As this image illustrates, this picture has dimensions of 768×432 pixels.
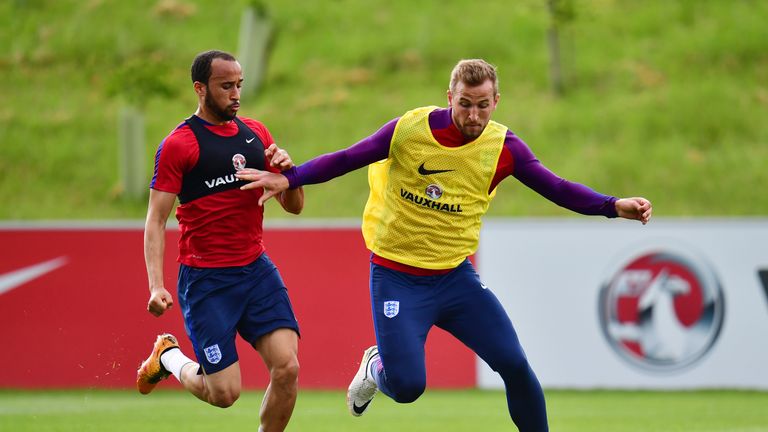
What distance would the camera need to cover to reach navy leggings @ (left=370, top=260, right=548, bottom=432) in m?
6.20

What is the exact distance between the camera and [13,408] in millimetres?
9984

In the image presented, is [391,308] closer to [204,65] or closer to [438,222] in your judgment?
[438,222]

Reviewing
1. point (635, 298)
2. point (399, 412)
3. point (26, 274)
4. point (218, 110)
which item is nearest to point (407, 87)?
point (635, 298)

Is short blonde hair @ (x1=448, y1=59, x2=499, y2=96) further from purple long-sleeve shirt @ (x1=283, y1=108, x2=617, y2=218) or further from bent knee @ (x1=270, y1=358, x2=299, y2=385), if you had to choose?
bent knee @ (x1=270, y1=358, x2=299, y2=385)

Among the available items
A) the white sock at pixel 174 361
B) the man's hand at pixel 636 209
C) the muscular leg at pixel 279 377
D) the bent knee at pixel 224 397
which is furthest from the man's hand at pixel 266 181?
the man's hand at pixel 636 209

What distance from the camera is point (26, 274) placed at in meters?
11.3

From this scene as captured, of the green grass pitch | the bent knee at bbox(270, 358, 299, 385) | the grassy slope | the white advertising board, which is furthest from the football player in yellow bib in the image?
the grassy slope

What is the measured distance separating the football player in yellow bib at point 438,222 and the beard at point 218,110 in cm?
42

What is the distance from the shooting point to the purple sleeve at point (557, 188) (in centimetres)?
614

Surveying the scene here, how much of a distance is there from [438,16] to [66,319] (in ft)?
44.6

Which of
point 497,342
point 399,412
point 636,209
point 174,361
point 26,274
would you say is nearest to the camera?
point 636,209

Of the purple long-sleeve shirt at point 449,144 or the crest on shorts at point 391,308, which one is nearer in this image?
the purple long-sleeve shirt at point 449,144

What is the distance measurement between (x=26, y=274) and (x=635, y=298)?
20.6ft

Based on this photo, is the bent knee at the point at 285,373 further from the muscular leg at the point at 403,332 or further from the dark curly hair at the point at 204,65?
the dark curly hair at the point at 204,65
